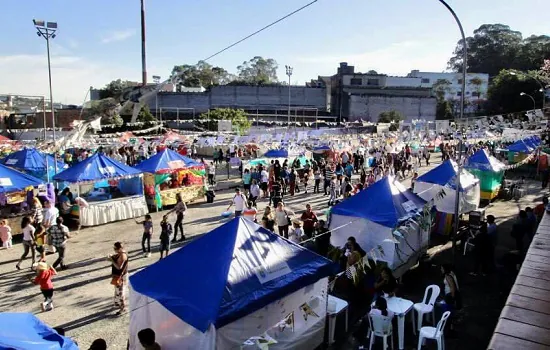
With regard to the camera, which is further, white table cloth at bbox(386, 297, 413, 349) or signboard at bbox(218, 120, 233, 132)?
signboard at bbox(218, 120, 233, 132)

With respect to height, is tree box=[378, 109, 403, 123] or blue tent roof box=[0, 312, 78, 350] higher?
tree box=[378, 109, 403, 123]

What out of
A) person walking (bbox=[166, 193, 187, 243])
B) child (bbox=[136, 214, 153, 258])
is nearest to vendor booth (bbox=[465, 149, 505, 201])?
person walking (bbox=[166, 193, 187, 243])

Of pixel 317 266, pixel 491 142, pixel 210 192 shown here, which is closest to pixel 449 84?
pixel 491 142

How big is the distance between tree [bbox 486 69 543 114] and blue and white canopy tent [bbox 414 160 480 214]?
47812 mm

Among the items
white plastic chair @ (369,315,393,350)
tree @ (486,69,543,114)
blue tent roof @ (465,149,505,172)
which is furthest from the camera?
tree @ (486,69,543,114)

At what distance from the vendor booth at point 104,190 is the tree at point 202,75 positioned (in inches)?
3592

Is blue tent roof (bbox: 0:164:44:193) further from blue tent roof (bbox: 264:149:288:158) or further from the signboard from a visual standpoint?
the signboard

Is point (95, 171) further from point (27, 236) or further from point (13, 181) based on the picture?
point (27, 236)

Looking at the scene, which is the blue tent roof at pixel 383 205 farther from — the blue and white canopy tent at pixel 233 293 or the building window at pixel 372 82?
the building window at pixel 372 82

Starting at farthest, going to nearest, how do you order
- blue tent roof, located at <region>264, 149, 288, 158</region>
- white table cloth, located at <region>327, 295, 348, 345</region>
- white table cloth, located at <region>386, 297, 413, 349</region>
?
1. blue tent roof, located at <region>264, 149, 288, 158</region>
2. white table cloth, located at <region>327, 295, 348, 345</region>
3. white table cloth, located at <region>386, 297, 413, 349</region>

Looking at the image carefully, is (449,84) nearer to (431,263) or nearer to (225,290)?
(431,263)

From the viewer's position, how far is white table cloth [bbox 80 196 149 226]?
14.9 metres

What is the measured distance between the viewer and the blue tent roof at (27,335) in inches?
180

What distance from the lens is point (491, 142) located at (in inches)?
1412
